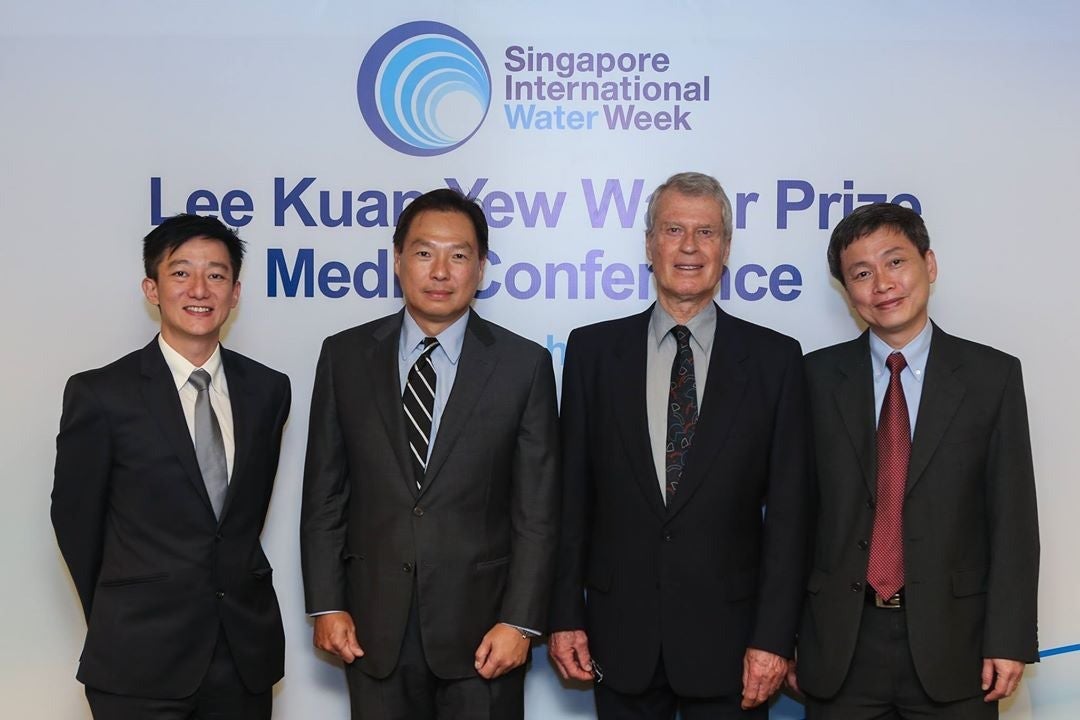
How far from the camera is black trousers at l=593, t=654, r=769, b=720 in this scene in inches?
103

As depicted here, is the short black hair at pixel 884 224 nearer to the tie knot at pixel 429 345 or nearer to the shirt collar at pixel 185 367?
the tie knot at pixel 429 345

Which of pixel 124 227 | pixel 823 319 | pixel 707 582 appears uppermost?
pixel 124 227

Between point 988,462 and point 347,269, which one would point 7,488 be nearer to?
point 347,269

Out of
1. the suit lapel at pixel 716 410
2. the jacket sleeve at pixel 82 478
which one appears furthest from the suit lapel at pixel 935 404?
the jacket sleeve at pixel 82 478

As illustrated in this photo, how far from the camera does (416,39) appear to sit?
3408mm

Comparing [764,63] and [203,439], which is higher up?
[764,63]

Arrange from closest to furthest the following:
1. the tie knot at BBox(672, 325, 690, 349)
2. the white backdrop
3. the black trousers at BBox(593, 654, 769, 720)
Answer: the black trousers at BBox(593, 654, 769, 720), the tie knot at BBox(672, 325, 690, 349), the white backdrop

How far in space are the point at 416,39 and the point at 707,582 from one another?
2.09 metres

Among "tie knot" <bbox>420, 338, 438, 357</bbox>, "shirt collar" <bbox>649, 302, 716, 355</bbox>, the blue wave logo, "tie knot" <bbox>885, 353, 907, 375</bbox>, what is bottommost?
"tie knot" <bbox>885, 353, 907, 375</bbox>

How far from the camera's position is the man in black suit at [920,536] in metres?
2.52

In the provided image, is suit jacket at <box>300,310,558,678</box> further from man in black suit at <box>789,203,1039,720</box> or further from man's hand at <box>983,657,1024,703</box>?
man's hand at <box>983,657,1024,703</box>

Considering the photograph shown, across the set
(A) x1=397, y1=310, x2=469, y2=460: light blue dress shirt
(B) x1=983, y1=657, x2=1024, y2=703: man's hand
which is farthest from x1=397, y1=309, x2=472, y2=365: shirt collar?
(B) x1=983, y1=657, x2=1024, y2=703: man's hand

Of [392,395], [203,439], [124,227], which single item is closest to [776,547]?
[392,395]

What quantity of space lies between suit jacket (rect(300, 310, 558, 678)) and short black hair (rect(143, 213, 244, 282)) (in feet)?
1.45
